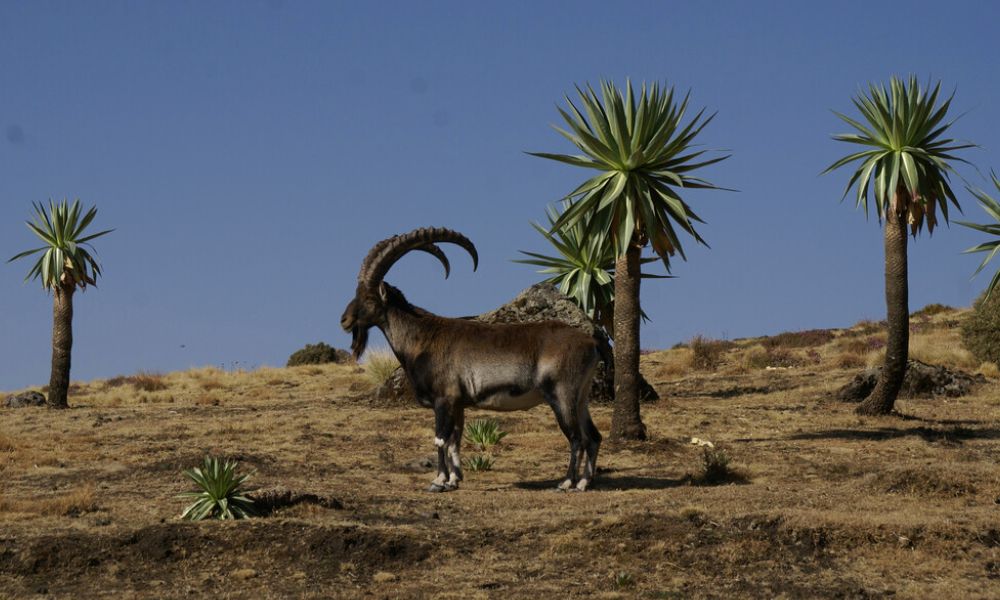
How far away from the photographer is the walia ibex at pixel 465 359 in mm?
16281

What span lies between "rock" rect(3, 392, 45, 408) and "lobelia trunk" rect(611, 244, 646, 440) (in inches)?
789

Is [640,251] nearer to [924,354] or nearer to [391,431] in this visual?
[391,431]

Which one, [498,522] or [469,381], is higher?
[469,381]

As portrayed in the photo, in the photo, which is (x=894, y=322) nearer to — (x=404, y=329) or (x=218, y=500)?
(x=404, y=329)

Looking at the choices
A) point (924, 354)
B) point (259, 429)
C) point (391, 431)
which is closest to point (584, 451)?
point (391, 431)

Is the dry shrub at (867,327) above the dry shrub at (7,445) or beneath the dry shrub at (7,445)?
above

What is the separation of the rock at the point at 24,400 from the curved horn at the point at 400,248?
70.4 ft

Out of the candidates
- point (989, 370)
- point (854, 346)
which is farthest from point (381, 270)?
point (854, 346)

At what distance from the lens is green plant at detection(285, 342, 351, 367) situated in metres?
52.3

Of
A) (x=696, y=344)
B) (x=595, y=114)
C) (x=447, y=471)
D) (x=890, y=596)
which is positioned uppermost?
(x=595, y=114)

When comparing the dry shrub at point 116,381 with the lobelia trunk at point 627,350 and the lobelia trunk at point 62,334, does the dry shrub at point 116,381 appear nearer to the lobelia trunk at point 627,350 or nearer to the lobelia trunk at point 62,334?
the lobelia trunk at point 62,334

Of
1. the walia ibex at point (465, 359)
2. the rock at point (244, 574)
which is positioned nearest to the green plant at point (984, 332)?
the walia ibex at point (465, 359)

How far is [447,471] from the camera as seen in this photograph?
17.0 m

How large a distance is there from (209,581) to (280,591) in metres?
0.81
